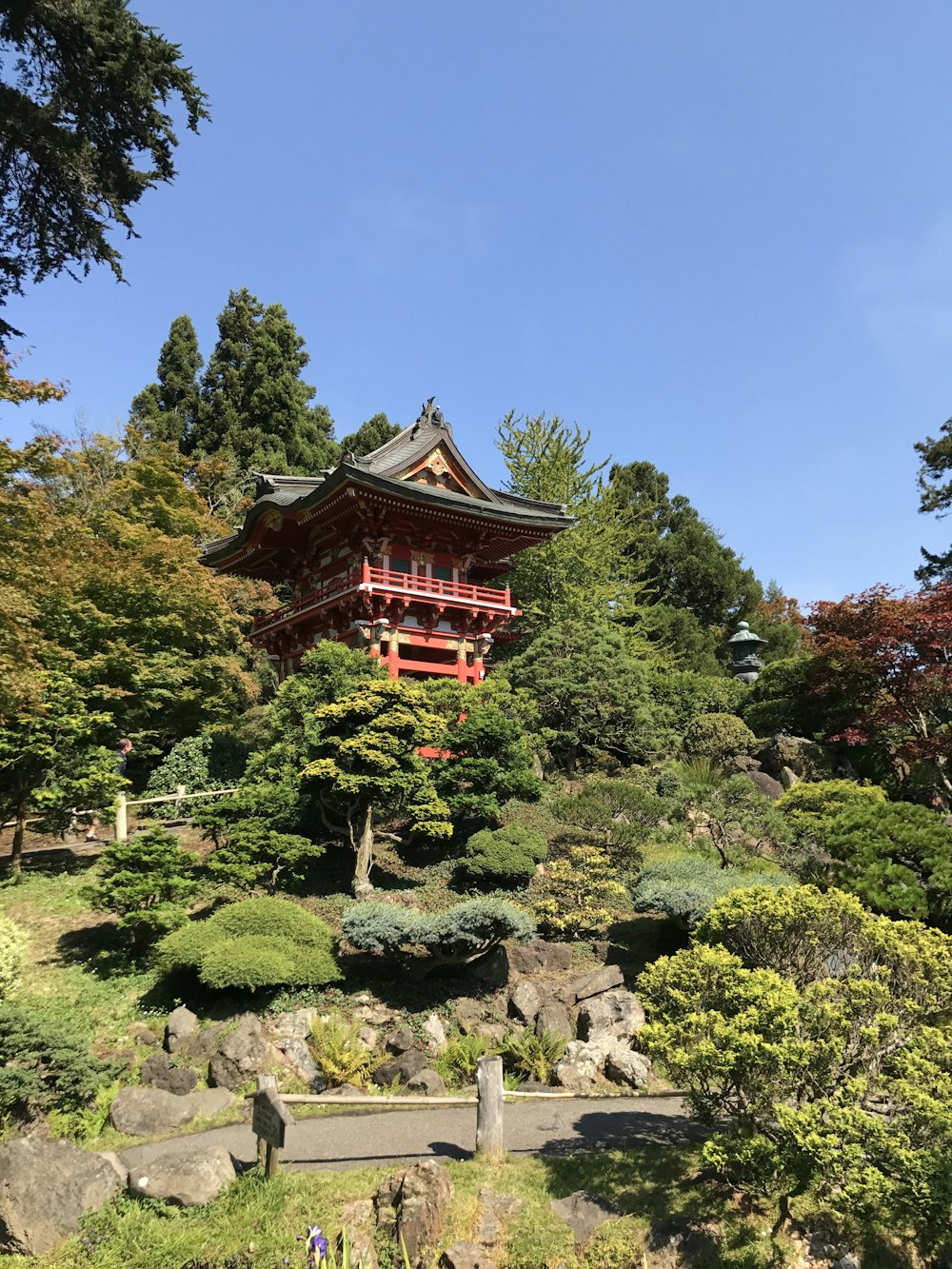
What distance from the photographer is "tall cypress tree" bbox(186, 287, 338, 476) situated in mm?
38125

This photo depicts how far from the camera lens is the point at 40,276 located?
12719 millimetres

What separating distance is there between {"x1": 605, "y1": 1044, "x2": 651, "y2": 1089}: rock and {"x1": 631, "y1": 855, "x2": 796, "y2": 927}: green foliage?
6.88ft

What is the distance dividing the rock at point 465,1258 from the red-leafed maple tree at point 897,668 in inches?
690

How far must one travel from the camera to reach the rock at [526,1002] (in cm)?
1078

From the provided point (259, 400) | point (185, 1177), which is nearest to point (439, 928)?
point (185, 1177)

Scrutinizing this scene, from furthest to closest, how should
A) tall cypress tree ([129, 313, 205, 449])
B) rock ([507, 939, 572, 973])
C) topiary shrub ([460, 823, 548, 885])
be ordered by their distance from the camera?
tall cypress tree ([129, 313, 205, 449])
topiary shrub ([460, 823, 548, 885])
rock ([507, 939, 572, 973])

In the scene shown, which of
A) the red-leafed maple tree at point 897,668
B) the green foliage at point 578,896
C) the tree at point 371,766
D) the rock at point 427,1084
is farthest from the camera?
the red-leafed maple tree at point 897,668

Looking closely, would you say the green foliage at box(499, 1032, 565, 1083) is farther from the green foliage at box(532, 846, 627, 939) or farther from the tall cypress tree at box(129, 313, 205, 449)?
the tall cypress tree at box(129, 313, 205, 449)

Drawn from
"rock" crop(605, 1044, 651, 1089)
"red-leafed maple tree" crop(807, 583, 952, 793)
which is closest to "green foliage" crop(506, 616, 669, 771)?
"red-leafed maple tree" crop(807, 583, 952, 793)

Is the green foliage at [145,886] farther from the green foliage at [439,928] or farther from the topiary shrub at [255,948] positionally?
the green foliage at [439,928]

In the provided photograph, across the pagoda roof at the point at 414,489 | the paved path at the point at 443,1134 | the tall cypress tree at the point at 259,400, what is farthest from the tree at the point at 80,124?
the tall cypress tree at the point at 259,400

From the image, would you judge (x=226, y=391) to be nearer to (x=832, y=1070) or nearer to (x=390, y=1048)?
(x=390, y=1048)

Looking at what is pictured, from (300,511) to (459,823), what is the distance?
409 inches

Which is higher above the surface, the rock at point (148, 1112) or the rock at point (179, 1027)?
the rock at point (179, 1027)
